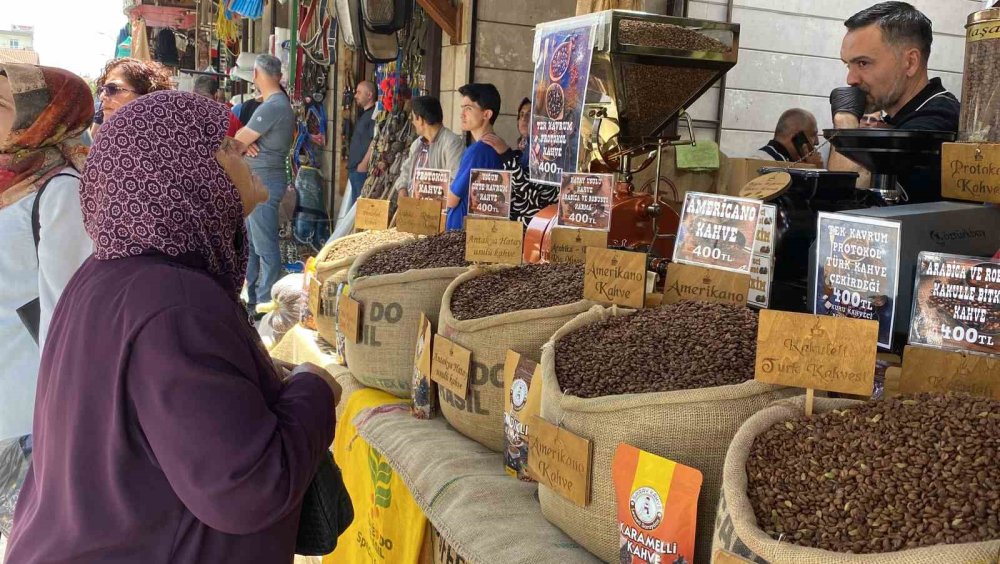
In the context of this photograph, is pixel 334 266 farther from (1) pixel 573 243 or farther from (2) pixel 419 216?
(1) pixel 573 243

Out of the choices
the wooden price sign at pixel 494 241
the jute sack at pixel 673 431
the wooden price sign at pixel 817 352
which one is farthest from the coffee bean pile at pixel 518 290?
the wooden price sign at pixel 817 352

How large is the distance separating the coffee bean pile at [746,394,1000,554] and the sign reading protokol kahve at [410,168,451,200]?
1.37 meters

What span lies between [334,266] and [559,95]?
2.16 ft

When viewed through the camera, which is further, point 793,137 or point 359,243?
point 793,137

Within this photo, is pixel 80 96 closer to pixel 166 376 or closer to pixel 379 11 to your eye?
pixel 166 376

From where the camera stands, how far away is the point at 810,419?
890mm

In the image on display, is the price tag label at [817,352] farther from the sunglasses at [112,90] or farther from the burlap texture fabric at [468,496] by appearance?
the sunglasses at [112,90]

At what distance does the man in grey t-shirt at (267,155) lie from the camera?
4777mm

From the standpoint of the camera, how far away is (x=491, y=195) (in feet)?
6.04

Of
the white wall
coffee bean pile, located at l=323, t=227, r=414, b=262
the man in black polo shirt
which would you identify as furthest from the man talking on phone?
coffee bean pile, located at l=323, t=227, r=414, b=262

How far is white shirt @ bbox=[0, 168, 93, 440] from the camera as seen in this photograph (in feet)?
5.00

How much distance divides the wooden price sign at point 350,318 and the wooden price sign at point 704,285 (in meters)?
0.64

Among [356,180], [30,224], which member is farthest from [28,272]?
[356,180]

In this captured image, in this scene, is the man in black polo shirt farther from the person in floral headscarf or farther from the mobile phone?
the mobile phone
